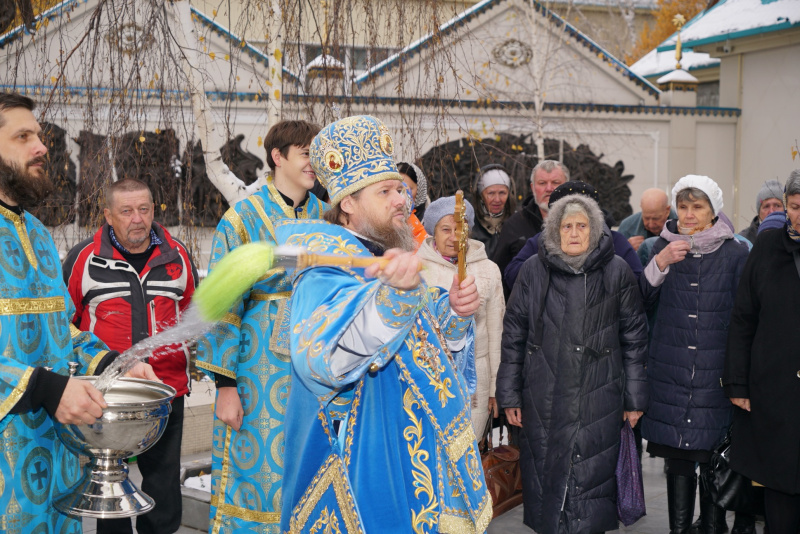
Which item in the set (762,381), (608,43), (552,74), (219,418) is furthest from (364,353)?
(608,43)

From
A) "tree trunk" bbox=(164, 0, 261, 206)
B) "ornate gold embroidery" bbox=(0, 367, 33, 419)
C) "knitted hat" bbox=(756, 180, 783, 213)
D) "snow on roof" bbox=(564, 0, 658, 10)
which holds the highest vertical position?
"snow on roof" bbox=(564, 0, 658, 10)

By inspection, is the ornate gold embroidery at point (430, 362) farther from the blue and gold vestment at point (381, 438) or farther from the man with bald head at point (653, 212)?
the man with bald head at point (653, 212)

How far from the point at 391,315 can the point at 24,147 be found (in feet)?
Answer: 4.84

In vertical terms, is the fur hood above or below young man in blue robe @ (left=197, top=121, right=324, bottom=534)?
above

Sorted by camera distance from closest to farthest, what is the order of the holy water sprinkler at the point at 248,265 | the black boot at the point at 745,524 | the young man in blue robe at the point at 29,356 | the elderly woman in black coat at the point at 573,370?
the holy water sprinkler at the point at 248,265
the young man in blue robe at the point at 29,356
the elderly woman in black coat at the point at 573,370
the black boot at the point at 745,524

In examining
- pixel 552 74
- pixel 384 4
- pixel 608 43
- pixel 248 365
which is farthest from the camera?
pixel 608 43

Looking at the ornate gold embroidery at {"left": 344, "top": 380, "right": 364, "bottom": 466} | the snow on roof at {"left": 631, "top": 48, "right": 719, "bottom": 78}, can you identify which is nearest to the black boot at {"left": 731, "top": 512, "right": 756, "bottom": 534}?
the ornate gold embroidery at {"left": 344, "top": 380, "right": 364, "bottom": 466}

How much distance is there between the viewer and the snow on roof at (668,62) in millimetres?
17219

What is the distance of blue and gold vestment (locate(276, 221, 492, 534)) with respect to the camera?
2.50 meters

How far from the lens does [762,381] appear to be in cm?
454

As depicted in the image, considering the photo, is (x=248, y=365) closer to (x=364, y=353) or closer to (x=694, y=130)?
(x=364, y=353)

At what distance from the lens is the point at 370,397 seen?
2547 mm

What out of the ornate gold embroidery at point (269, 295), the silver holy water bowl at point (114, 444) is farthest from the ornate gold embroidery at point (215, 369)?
the silver holy water bowl at point (114, 444)

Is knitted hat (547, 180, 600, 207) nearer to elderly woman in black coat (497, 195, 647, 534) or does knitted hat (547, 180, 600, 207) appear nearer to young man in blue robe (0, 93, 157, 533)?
elderly woman in black coat (497, 195, 647, 534)
